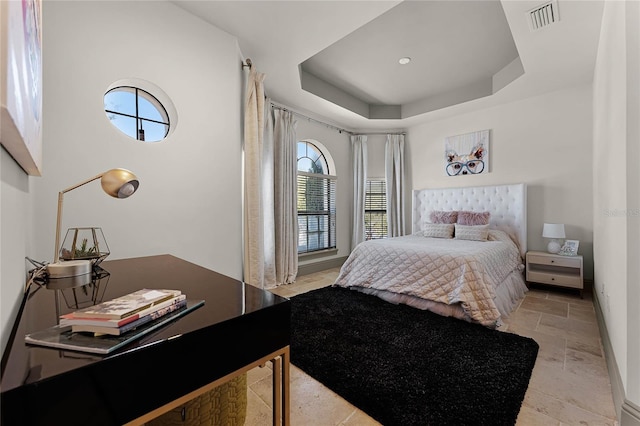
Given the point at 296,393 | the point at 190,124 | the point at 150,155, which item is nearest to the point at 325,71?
the point at 190,124

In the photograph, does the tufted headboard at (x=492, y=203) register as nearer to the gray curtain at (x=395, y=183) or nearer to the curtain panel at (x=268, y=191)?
the gray curtain at (x=395, y=183)

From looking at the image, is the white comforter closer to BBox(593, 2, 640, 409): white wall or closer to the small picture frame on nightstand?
the small picture frame on nightstand

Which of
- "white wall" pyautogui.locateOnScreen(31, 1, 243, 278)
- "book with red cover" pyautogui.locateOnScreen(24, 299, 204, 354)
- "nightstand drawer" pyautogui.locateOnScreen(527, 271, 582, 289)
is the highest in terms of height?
"white wall" pyautogui.locateOnScreen(31, 1, 243, 278)

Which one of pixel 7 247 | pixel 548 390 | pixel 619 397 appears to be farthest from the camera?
pixel 548 390

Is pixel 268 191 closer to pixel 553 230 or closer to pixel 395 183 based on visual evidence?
pixel 395 183

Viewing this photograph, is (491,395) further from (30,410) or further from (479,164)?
(479,164)

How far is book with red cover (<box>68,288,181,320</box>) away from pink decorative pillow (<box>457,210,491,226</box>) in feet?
13.0

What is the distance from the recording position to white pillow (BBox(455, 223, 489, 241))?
354cm

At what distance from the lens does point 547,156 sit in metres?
Result: 3.66

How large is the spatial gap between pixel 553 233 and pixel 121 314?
4280 millimetres

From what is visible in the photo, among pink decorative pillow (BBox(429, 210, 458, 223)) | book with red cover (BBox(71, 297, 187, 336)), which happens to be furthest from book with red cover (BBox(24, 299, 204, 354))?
pink decorative pillow (BBox(429, 210, 458, 223))

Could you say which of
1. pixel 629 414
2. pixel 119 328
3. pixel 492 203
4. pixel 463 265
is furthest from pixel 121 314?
pixel 492 203

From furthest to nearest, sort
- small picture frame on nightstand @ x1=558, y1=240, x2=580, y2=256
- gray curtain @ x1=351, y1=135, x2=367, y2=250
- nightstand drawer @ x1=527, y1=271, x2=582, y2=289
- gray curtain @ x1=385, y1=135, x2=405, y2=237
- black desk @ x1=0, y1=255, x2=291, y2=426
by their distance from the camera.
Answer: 1. gray curtain @ x1=351, y1=135, x2=367, y2=250
2. gray curtain @ x1=385, y1=135, x2=405, y2=237
3. small picture frame on nightstand @ x1=558, y1=240, x2=580, y2=256
4. nightstand drawer @ x1=527, y1=271, x2=582, y2=289
5. black desk @ x1=0, y1=255, x2=291, y2=426

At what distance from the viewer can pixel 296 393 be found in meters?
1.59
